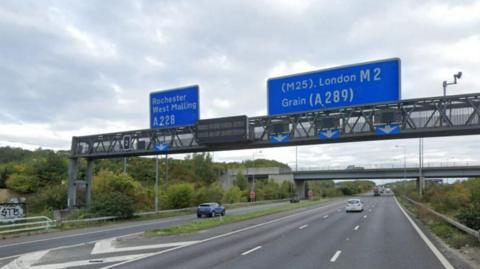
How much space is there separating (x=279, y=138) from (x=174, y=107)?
7.94 m

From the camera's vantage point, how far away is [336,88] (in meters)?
26.2

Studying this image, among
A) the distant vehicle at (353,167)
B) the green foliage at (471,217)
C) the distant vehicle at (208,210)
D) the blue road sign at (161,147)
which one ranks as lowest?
the distant vehicle at (208,210)

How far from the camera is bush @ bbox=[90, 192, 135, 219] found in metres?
38.4

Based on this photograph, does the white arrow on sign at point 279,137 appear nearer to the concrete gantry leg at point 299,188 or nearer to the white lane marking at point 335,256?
the white lane marking at point 335,256

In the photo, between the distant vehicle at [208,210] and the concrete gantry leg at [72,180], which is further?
the distant vehicle at [208,210]

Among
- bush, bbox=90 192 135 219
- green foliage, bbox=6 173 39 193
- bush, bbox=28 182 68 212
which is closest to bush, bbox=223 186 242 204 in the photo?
bush, bbox=28 182 68 212

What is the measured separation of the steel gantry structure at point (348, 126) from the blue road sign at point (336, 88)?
159 cm

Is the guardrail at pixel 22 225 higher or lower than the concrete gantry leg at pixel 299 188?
higher

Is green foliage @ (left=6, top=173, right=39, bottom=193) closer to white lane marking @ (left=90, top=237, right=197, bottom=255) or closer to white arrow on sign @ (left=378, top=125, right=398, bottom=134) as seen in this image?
white lane marking @ (left=90, top=237, right=197, bottom=255)

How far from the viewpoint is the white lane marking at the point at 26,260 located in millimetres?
13951

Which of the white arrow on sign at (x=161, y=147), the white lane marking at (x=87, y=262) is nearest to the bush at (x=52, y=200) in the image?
the white arrow on sign at (x=161, y=147)

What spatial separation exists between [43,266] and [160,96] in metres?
21.6

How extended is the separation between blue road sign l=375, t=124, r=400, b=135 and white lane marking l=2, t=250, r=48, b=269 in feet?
61.4

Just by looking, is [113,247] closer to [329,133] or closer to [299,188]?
[329,133]
